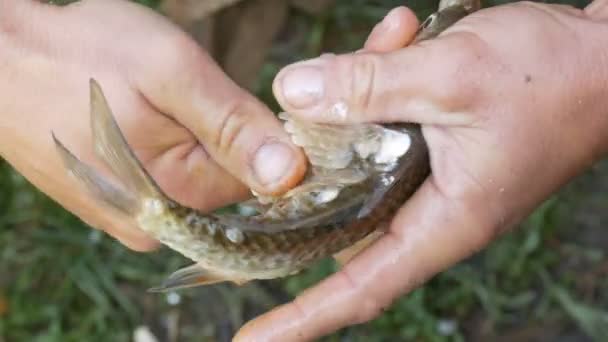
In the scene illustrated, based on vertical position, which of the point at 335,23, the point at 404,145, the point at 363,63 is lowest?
the point at 335,23

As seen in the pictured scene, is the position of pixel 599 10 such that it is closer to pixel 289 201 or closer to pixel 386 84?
pixel 386 84

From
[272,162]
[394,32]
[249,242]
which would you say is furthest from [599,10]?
[249,242]

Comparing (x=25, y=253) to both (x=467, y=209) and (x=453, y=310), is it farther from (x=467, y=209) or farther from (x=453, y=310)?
(x=467, y=209)

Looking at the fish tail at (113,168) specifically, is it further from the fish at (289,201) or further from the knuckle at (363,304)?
the knuckle at (363,304)

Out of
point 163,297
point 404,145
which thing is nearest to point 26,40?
point 404,145

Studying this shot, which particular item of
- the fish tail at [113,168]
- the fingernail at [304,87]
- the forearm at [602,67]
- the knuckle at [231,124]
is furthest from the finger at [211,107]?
the forearm at [602,67]
